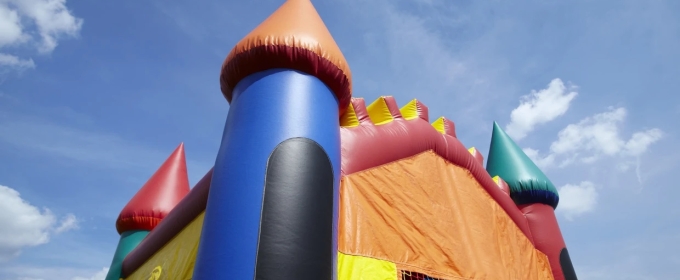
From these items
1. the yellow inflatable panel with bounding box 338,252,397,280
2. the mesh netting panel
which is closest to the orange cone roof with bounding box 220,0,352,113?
the yellow inflatable panel with bounding box 338,252,397,280

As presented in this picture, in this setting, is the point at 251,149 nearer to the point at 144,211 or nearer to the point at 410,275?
the point at 410,275

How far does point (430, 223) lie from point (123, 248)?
146 inches

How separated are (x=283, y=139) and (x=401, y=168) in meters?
1.22

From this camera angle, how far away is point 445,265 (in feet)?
9.50

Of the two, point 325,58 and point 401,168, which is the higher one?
point 325,58

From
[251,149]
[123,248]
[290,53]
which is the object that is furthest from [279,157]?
[123,248]

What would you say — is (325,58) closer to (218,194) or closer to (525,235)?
(218,194)

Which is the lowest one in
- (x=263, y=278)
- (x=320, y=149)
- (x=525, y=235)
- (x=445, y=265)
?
(x=263, y=278)

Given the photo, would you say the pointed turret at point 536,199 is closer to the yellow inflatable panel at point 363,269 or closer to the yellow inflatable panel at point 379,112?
the yellow inflatable panel at point 379,112

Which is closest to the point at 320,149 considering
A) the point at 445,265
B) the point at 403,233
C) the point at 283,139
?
the point at 283,139

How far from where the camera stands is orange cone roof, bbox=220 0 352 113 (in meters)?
2.39

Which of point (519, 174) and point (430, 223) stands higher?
point (519, 174)

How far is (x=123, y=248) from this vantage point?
16.3 ft

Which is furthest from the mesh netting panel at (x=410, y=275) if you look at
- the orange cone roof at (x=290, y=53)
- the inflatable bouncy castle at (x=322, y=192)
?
the orange cone roof at (x=290, y=53)
